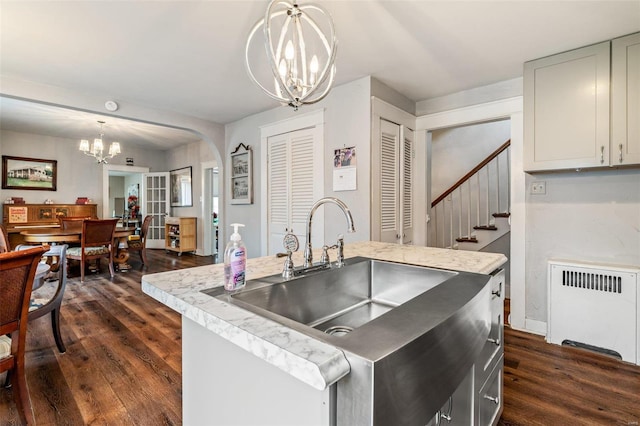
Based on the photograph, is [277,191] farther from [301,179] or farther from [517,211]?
[517,211]

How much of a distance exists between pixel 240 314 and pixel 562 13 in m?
2.62

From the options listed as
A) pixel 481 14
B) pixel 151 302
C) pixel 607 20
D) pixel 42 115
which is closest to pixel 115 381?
pixel 151 302

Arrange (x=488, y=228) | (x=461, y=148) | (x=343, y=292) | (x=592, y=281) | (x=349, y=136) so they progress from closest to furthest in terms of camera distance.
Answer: (x=343, y=292), (x=592, y=281), (x=349, y=136), (x=488, y=228), (x=461, y=148)

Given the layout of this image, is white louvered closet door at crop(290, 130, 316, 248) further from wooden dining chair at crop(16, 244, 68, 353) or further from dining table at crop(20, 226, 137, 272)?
dining table at crop(20, 226, 137, 272)

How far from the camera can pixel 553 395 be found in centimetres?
182

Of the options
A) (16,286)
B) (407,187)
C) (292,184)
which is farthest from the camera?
(292,184)

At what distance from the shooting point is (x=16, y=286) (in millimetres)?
1440

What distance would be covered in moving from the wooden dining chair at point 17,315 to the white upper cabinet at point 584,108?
347cm

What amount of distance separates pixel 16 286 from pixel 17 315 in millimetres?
161

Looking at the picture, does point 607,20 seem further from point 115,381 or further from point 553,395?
point 115,381

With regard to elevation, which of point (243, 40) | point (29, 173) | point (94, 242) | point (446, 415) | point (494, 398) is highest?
point (243, 40)

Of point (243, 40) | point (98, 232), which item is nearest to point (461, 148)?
point (243, 40)

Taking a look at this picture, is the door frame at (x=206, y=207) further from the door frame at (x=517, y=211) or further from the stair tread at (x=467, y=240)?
the door frame at (x=517, y=211)

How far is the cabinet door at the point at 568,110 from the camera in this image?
2238mm
